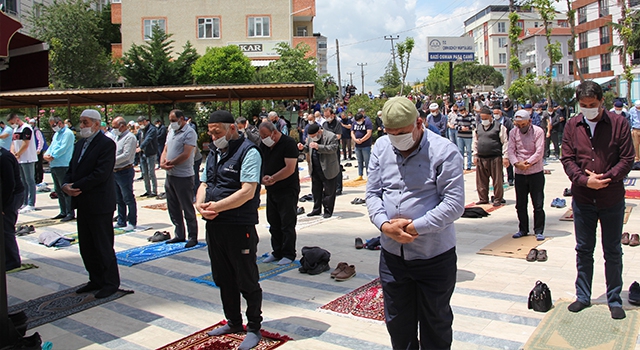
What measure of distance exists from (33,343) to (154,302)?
1.65 metres

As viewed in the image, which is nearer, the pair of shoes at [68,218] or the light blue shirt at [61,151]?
A: the light blue shirt at [61,151]

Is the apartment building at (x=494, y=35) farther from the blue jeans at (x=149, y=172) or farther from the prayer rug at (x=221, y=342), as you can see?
the prayer rug at (x=221, y=342)

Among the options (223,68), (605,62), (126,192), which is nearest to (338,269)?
(126,192)

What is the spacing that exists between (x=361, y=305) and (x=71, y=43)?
41.3 meters

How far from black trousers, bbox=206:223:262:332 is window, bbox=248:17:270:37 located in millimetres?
45381

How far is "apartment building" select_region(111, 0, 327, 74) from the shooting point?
4791 cm

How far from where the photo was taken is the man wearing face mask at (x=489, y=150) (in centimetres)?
1048

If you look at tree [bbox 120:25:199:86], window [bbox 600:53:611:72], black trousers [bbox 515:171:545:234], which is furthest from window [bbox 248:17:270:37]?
black trousers [bbox 515:171:545:234]

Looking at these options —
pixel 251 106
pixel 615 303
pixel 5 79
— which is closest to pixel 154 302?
pixel 5 79

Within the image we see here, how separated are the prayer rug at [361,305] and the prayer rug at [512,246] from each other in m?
2.15

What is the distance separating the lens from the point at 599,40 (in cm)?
5738

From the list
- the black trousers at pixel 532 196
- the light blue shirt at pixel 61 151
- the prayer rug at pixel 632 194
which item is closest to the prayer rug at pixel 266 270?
the black trousers at pixel 532 196

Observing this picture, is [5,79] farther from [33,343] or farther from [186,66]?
[186,66]

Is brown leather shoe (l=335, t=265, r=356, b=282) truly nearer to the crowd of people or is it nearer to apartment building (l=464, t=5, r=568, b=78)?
the crowd of people
